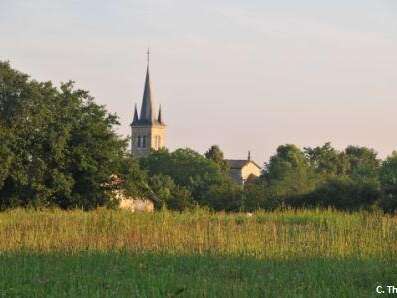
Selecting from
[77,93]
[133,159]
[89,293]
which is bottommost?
[89,293]

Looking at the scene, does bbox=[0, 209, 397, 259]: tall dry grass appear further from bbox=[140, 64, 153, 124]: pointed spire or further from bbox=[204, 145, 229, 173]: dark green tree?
bbox=[140, 64, 153, 124]: pointed spire

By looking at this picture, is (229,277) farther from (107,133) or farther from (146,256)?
(107,133)

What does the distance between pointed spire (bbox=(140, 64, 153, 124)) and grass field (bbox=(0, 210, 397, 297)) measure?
141607 millimetres

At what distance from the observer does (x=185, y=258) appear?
48.5 feet

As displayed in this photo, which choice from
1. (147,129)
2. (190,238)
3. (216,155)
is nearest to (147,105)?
(147,129)

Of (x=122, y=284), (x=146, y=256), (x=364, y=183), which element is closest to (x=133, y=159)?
(x=364, y=183)

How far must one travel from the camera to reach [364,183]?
48906mm

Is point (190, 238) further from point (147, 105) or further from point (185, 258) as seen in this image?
point (147, 105)

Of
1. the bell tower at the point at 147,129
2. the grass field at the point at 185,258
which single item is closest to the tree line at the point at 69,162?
the grass field at the point at 185,258

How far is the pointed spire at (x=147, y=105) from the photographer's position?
164 metres

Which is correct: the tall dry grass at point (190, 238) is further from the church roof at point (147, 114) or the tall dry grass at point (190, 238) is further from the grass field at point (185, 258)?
the church roof at point (147, 114)

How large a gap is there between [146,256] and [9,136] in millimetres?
30476

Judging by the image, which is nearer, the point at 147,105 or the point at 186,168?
the point at 186,168

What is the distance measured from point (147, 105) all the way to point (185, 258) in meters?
165
